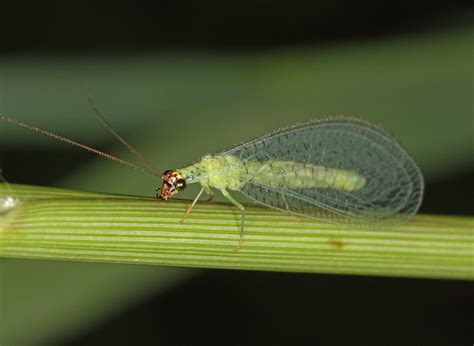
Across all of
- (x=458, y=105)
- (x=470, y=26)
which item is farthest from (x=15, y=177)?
(x=470, y=26)

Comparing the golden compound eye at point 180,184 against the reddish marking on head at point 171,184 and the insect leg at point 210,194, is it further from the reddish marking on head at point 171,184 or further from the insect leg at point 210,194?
the insect leg at point 210,194

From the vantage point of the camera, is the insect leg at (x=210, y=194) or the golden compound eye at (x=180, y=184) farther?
the insect leg at (x=210, y=194)

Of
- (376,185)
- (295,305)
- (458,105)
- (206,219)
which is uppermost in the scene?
(458,105)

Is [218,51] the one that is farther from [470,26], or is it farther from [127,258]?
[127,258]

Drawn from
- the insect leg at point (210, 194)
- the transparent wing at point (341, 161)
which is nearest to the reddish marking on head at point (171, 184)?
the insect leg at point (210, 194)

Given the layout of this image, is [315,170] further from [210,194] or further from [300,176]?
[210,194]

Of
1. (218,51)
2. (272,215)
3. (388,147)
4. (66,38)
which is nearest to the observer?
(272,215)

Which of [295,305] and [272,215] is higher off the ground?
[272,215]

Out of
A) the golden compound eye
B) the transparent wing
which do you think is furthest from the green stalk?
Result: the golden compound eye
